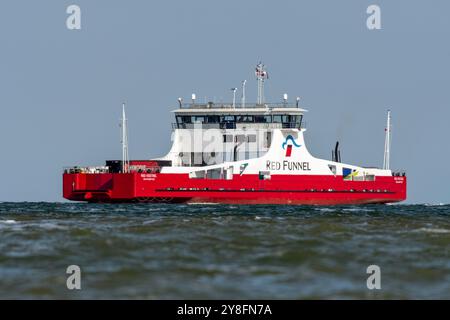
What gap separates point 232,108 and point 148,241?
195 feet

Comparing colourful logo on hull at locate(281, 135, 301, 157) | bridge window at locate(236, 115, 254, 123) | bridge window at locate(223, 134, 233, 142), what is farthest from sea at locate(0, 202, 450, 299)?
bridge window at locate(236, 115, 254, 123)

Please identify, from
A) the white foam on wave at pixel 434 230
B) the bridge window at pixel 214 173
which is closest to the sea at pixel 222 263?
the white foam on wave at pixel 434 230

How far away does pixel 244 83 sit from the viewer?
99000mm

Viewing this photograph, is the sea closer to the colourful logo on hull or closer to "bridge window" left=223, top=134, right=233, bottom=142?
the colourful logo on hull

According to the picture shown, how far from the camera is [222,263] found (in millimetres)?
28219

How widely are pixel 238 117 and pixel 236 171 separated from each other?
6.14 meters

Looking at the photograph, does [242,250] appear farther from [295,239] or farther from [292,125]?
[292,125]

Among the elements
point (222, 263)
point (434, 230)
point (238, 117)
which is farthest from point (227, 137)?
point (222, 263)

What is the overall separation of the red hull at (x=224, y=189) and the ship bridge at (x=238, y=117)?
560cm

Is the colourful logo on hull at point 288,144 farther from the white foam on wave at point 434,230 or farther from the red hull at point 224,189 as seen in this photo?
the white foam on wave at point 434,230

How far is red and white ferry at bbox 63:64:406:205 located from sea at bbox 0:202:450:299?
45.0 meters

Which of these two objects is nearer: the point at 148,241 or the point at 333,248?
the point at 333,248

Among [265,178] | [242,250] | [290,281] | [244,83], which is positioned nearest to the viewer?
[290,281]

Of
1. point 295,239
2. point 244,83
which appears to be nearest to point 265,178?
point 244,83
